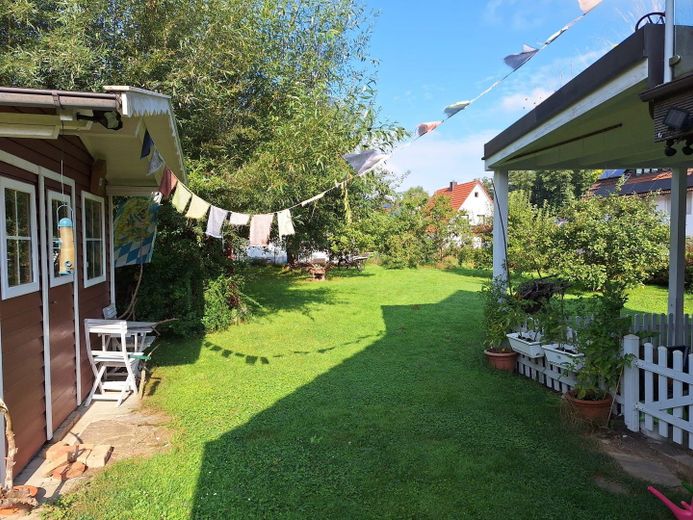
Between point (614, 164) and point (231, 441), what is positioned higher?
point (614, 164)

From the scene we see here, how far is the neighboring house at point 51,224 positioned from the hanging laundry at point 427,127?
228 centimetres

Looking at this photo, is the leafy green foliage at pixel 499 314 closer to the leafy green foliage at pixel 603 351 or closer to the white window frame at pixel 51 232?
the leafy green foliage at pixel 603 351

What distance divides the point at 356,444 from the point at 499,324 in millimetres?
2540

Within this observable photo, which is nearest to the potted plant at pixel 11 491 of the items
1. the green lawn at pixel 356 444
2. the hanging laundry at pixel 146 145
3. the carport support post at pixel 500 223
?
the green lawn at pixel 356 444

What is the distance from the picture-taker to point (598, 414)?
12.6ft

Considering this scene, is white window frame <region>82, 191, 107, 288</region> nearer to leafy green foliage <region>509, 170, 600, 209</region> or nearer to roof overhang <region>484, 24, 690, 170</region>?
roof overhang <region>484, 24, 690, 170</region>

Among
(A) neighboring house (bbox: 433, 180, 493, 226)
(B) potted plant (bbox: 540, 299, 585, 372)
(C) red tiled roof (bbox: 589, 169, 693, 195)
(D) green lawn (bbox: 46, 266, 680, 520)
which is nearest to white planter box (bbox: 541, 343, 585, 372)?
(B) potted plant (bbox: 540, 299, 585, 372)

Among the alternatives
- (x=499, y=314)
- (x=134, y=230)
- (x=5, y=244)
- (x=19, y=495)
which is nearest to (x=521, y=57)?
(x=499, y=314)

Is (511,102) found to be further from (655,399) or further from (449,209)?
(449,209)

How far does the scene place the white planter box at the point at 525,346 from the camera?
4.74m

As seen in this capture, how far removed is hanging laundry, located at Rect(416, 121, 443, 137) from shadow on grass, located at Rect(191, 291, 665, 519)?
2601 mm

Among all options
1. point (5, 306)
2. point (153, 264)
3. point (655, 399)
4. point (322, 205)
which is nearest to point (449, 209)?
point (322, 205)

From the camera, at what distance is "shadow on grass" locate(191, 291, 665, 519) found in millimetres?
2801

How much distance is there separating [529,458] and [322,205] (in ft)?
24.3
